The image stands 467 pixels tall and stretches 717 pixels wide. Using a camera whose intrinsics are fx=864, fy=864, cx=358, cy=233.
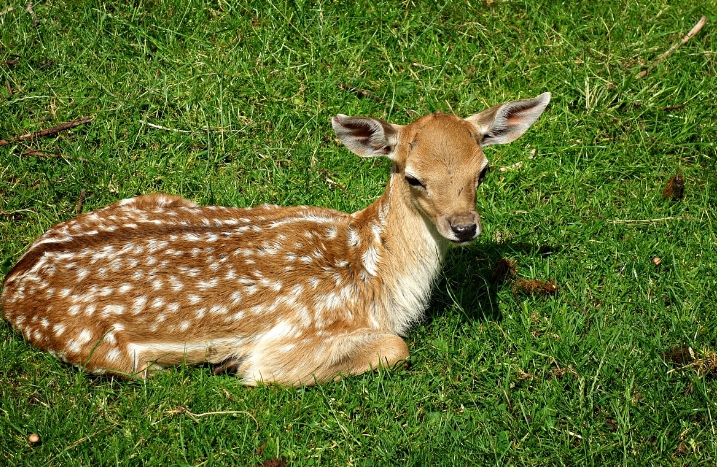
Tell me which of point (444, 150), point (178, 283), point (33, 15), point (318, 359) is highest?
point (33, 15)

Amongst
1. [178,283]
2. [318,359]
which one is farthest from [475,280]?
[178,283]

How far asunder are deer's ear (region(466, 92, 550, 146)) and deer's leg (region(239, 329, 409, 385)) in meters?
1.30

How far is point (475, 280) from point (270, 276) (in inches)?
50.2

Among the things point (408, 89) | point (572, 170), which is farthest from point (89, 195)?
point (572, 170)

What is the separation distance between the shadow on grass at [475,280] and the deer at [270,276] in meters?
0.22

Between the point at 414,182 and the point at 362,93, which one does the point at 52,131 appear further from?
the point at 414,182

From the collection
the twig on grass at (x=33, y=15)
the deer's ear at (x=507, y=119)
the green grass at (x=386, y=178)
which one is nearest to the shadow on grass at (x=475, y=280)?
the green grass at (x=386, y=178)

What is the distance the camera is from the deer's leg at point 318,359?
465 centimetres

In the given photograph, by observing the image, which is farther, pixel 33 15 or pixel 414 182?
pixel 33 15

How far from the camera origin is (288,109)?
6.18 m

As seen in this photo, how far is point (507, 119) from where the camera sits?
4.91 m

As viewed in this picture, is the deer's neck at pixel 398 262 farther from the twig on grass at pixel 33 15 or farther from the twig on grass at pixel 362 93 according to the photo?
the twig on grass at pixel 33 15

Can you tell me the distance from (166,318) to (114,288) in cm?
32

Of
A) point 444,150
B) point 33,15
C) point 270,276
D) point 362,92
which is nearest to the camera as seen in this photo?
point 444,150
